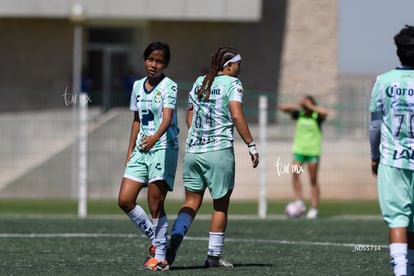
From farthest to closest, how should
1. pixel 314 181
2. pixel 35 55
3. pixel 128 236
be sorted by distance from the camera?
pixel 35 55, pixel 314 181, pixel 128 236

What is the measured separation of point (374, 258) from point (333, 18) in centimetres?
2117

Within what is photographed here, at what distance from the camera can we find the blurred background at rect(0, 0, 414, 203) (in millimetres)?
26406

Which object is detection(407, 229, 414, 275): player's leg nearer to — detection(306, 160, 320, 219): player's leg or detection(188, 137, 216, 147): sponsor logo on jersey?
detection(188, 137, 216, 147): sponsor logo on jersey

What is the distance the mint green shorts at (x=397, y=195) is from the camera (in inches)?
352

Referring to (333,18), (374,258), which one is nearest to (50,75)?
(333,18)

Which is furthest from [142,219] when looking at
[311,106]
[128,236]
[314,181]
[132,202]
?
[311,106]

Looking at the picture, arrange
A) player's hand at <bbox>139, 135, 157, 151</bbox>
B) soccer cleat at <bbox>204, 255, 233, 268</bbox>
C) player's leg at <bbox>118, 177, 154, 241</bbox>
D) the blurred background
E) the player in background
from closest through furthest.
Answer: player's hand at <bbox>139, 135, 157, 151</bbox> → player's leg at <bbox>118, 177, 154, 241</bbox> → soccer cleat at <bbox>204, 255, 233, 268</bbox> → the player in background → the blurred background

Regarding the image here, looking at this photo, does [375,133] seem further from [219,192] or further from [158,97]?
[158,97]

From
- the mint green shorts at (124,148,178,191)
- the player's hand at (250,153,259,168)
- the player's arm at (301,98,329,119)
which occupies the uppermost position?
the player's hand at (250,153,259,168)

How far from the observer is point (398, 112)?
909cm

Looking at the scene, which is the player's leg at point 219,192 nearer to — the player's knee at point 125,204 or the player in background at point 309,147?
the player's knee at point 125,204

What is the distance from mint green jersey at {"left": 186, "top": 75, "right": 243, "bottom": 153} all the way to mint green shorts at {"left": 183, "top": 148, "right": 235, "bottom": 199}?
0.20 feet

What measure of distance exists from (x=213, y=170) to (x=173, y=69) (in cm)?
2185

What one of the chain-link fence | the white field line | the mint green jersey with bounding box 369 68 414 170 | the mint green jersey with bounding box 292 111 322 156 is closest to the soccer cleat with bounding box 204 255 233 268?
the mint green jersey with bounding box 369 68 414 170
